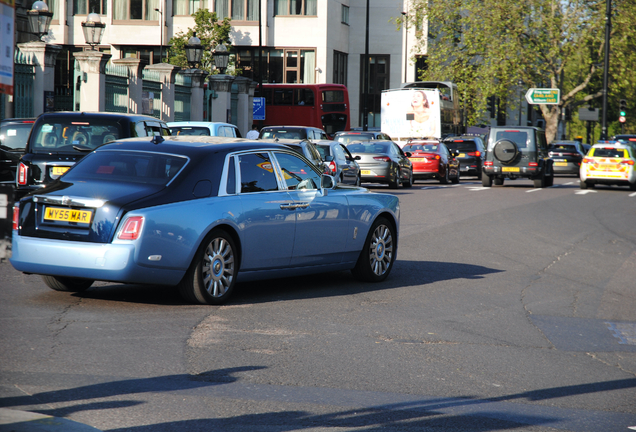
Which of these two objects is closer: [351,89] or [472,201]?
[472,201]

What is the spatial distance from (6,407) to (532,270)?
826 centimetres

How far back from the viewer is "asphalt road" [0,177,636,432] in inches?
202

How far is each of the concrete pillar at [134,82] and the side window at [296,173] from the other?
72.7 feet

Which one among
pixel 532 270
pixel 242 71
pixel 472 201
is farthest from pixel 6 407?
pixel 242 71

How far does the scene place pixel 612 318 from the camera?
8703mm

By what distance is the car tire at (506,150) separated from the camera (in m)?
32.1

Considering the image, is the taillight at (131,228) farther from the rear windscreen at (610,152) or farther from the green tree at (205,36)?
the green tree at (205,36)

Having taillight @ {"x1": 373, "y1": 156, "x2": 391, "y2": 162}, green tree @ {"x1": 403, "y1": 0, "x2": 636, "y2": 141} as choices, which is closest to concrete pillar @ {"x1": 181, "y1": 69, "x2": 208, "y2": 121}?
taillight @ {"x1": 373, "y1": 156, "x2": 391, "y2": 162}

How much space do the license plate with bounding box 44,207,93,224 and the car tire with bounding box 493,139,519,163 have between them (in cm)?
2571

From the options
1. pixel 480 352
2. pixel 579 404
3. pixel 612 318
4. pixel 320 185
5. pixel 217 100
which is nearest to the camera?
pixel 579 404

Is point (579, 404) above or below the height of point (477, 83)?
below

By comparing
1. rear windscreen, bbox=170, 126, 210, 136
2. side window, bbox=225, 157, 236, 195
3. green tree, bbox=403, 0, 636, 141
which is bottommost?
side window, bbox=225, 157, 236, 195

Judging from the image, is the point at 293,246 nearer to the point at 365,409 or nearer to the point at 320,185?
the point at 320,185

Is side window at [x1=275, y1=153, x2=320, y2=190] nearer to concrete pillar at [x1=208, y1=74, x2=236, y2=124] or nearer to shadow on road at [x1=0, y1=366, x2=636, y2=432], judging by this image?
shadow on road at [x1=0, y1=366, x2=636, y2=432]
